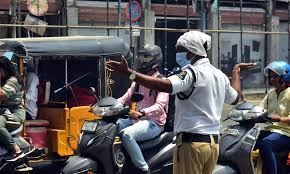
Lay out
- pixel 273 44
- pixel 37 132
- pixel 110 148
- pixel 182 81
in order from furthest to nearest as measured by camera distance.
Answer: pixel 273 44, pixel 37 132, pixel 110 148, pixel 182 81

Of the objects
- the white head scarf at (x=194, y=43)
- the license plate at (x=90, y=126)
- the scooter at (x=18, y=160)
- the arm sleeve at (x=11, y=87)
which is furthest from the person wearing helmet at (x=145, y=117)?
the white head scarf at (x=194, y=43)

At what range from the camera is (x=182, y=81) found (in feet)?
13.1

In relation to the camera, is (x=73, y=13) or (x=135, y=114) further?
(x=73, y=13)

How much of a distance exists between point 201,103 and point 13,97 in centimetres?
247

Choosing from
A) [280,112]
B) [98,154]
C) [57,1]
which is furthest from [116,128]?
[57,1]

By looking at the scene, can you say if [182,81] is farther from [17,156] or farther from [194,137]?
[17,156]

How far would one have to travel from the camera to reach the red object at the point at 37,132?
702 cm

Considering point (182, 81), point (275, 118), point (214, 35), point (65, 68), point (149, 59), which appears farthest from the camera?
point (214, 35)

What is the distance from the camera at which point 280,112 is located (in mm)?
5930

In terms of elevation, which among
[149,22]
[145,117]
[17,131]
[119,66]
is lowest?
[17,131]

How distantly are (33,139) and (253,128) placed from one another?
266 centimetres

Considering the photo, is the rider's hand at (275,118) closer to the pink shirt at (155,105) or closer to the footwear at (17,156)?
the pink shirt at (155,105)

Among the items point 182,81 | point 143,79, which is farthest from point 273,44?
point 143,79

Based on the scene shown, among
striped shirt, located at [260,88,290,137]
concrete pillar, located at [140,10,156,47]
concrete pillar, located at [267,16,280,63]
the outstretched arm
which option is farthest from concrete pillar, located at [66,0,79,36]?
the outstretched arm
